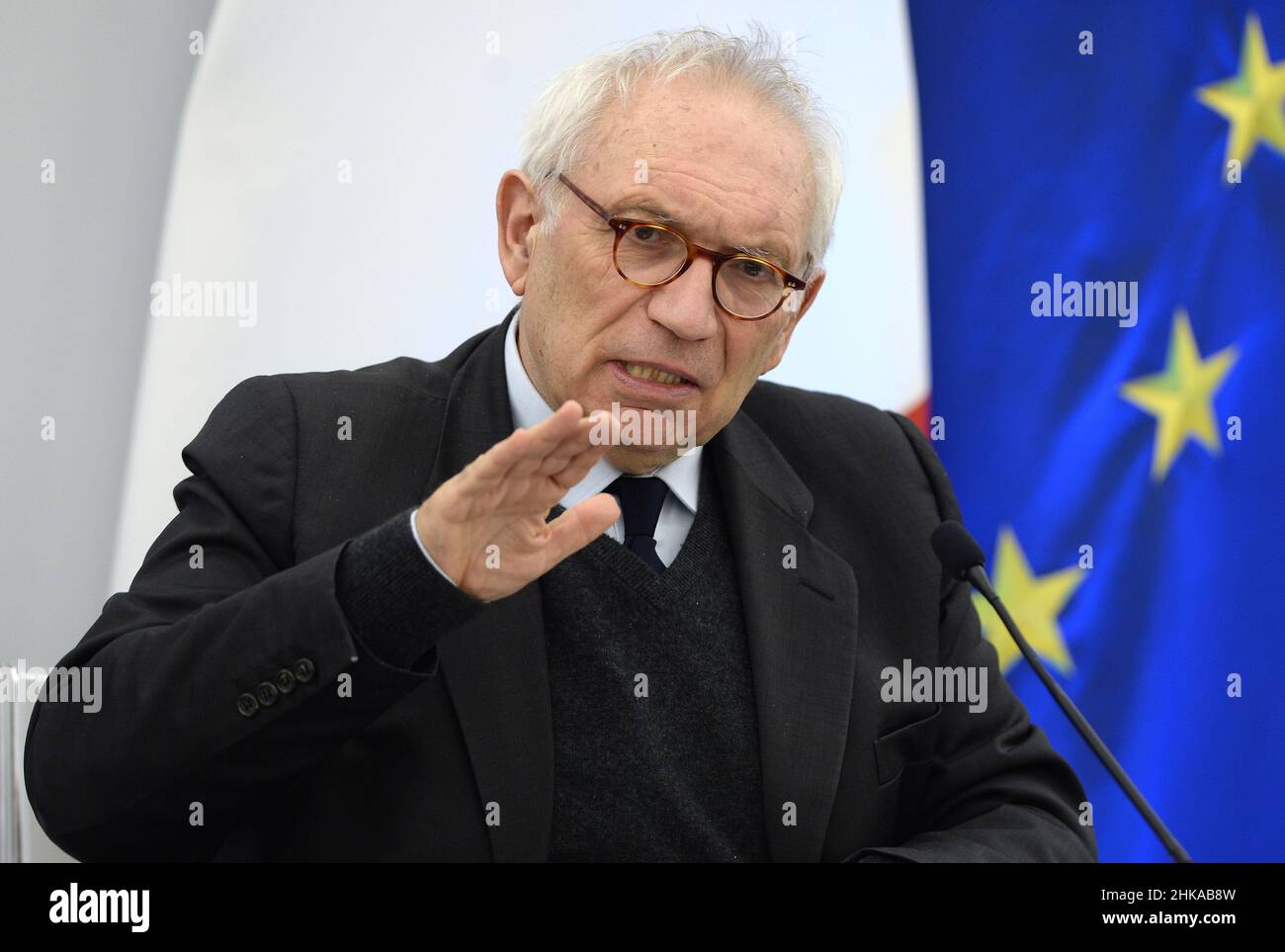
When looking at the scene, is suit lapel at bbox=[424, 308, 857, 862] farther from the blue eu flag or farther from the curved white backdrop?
the blue eu flag

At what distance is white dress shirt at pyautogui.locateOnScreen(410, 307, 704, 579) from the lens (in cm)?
157

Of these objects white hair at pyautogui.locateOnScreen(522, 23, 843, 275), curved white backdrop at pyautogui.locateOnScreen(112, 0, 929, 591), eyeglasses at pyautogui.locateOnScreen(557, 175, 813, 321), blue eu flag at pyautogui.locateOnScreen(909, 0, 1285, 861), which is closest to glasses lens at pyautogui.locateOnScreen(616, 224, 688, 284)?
eyeglasses at pyautogui.locateOnScreen(557, 175, 813, 321)

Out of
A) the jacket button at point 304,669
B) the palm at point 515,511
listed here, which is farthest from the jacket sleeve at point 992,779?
the jacket button at point 304,669

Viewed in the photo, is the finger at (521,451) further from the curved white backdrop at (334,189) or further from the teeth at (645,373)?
the curved white backdrop at (334,189)

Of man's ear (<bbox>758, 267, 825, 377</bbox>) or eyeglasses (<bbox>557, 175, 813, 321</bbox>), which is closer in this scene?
eyeglasses (<bbox>557, 175, 813, 321</bbox>)

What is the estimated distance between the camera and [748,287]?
1523 mm

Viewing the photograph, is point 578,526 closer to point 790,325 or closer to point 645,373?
point 645,373

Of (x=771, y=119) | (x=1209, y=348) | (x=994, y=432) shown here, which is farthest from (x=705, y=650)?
(x=1209, y=348)

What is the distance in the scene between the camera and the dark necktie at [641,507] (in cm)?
157

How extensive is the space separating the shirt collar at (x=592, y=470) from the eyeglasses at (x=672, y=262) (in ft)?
0.70

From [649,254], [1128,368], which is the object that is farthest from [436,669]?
[1128,368]

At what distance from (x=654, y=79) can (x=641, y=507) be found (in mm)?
524

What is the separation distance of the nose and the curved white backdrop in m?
0.82
